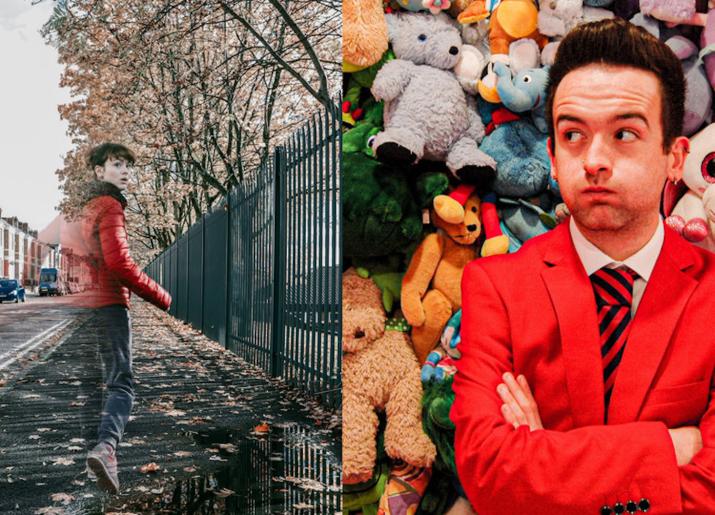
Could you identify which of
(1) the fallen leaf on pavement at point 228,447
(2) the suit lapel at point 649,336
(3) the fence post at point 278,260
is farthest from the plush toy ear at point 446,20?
(3) the fence post at point 278,260

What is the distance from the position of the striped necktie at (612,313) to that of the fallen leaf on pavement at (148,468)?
4.07m

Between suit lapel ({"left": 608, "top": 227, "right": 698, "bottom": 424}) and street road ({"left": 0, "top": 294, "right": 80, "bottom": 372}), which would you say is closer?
suit lapel ({"left": 608, "top": 227, "right": 698, "bottom": 424})

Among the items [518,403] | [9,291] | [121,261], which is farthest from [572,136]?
[9,291]

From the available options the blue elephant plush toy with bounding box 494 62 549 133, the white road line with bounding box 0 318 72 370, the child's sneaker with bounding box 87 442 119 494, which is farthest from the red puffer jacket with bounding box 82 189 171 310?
the white road line with bounding box 0 318 72 370

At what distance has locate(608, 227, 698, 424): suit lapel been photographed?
2.08m

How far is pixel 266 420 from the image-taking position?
6.98 meters

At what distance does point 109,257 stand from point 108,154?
1035 mm

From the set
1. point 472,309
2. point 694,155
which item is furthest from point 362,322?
point 694,155

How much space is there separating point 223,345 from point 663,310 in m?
12.4

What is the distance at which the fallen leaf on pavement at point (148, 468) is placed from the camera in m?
5.31

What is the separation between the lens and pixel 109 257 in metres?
5.13

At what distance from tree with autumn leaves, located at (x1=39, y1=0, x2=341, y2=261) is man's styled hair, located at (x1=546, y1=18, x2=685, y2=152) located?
6309 millimetres

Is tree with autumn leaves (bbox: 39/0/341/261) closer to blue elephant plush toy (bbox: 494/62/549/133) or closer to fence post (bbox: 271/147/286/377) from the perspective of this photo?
fence post (bbox: 271/147/286/377)

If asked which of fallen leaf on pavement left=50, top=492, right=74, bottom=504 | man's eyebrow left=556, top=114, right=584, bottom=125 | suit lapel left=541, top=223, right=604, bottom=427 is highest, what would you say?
man's eyebrow left=556, top=114, right=584, bottom=125
